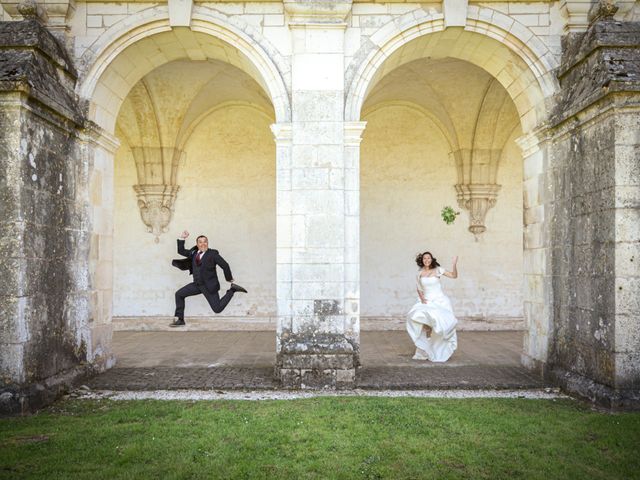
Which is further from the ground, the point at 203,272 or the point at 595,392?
the point at 203,272

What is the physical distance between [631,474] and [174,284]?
27.5ft

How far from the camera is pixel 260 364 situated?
6391 mm

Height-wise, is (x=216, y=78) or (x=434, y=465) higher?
(x=216, y=78)

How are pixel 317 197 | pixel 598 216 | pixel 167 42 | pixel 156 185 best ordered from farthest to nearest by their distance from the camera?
pixel 156 185 < pixel 167 42 < pixel 317 197 < pixel 598 216

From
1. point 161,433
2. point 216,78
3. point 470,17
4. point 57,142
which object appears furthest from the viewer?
point 216,78

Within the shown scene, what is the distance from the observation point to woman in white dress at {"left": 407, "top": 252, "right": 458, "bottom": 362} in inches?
263

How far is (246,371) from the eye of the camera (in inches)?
236

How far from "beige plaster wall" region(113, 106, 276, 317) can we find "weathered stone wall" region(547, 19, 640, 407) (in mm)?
5841

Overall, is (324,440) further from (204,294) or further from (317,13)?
(317,13)

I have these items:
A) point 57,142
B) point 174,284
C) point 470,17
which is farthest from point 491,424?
point 174,284

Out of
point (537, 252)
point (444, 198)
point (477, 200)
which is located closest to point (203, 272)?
point (537, 252)

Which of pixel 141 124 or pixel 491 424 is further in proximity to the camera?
pixel 141 124

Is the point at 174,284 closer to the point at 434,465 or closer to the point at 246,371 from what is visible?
the point at 246,371

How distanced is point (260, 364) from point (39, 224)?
3079mm
